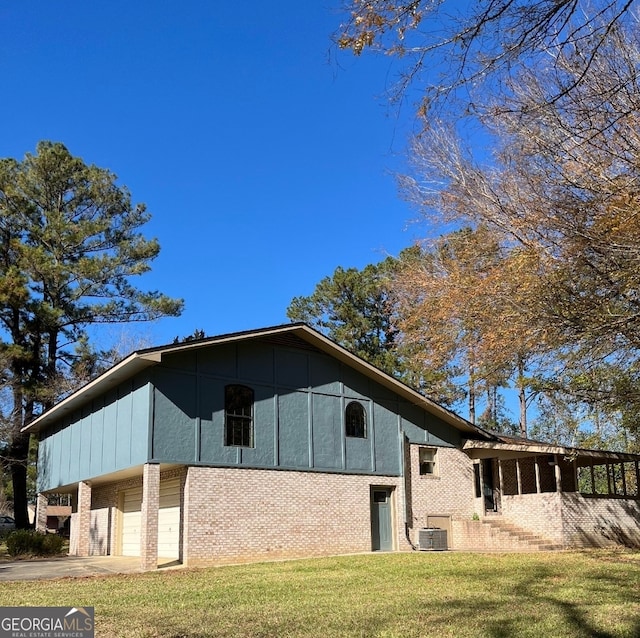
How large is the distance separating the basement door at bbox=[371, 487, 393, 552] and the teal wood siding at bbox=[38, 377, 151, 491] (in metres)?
7.55

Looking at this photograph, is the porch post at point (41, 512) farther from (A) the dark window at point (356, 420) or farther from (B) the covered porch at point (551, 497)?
(B) the covered porch at point (551, 497)

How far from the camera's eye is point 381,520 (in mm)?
21516

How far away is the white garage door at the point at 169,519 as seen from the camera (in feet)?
63.5

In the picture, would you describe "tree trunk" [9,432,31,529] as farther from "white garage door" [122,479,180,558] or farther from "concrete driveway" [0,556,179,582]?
"concrete driveway" [0,556,179,582]

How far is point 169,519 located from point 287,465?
12.1 feet

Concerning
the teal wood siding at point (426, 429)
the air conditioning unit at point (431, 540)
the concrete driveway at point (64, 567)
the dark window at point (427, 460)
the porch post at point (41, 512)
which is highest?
the teal wood siding at point (426, 429)

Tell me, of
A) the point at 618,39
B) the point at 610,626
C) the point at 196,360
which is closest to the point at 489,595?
the point at 610,626

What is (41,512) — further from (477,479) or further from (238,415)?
(477,479)

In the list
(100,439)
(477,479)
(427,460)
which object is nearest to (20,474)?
(100,439)

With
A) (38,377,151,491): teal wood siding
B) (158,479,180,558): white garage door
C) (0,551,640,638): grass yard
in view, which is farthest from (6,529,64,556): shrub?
(0,551,640,638): grass yard

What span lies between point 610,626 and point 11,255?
102 ft

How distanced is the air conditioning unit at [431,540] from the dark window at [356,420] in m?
3.28

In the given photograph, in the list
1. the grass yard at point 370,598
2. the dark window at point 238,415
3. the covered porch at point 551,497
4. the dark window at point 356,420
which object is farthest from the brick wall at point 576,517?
the dark window at point 238,415

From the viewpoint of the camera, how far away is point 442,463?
23.1m
